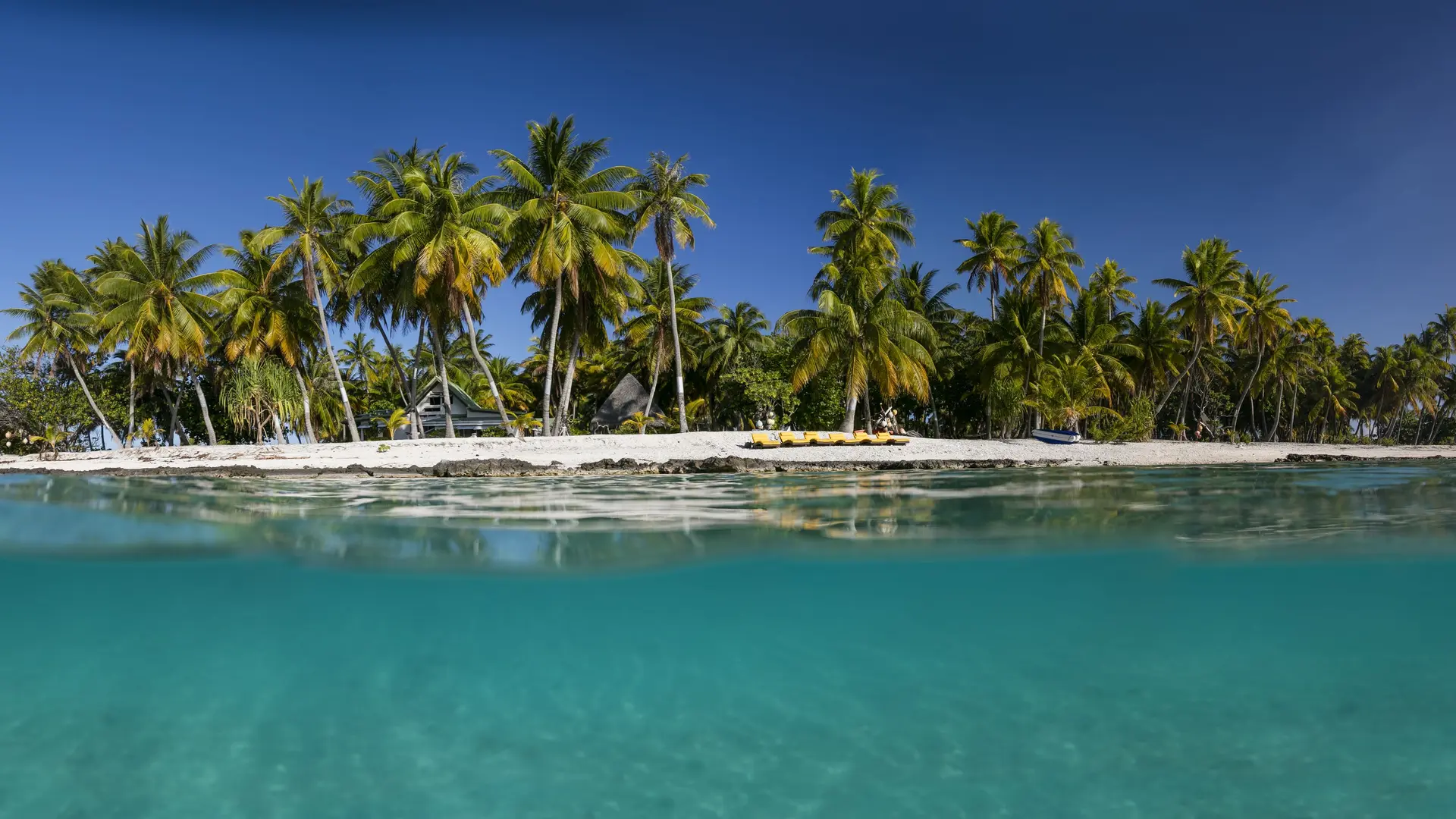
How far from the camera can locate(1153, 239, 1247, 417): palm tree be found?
38.5 m

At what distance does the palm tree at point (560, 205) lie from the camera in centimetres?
2759

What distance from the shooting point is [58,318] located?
116 feet

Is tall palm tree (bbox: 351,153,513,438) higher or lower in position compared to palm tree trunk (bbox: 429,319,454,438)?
higher

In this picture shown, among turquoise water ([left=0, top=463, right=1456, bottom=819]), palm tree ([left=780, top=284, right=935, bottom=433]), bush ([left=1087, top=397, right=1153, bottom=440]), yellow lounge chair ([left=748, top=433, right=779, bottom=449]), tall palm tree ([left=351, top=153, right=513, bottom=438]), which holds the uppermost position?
tall palm tree ([left=351, top=153, right=513, bottom=438])

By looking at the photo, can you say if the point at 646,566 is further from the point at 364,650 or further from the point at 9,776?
the point at 9,776

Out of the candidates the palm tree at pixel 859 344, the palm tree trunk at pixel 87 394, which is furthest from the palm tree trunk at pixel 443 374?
the palm tree trunk at pixel 87 394

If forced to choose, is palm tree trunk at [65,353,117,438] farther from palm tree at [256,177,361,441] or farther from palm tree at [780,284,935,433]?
palm tree at [780,284,935,433]

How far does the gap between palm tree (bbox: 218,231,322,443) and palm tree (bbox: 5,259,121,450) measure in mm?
5811

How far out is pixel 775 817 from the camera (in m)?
3.29

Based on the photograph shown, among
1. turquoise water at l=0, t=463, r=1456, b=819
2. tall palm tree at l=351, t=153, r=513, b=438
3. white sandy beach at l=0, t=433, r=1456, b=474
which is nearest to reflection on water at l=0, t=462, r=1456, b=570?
turquoise water at l=0, t=463, r=1456, b=819

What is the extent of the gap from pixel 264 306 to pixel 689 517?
103ft

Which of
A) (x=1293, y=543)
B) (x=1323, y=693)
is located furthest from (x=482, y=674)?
(x=1293, y=543)

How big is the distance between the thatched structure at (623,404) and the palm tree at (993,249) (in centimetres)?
1915

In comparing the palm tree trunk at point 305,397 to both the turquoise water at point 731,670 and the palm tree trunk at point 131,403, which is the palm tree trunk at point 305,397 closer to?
the palm tree trunk at point 131,403
